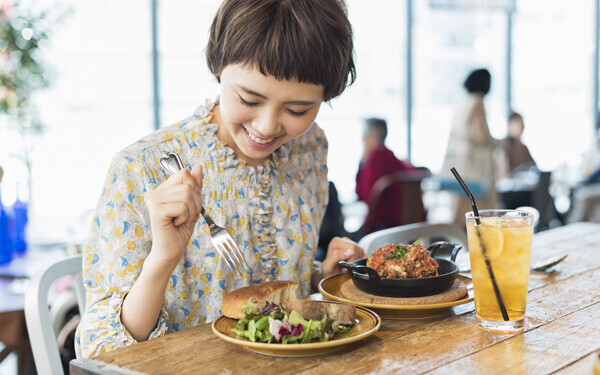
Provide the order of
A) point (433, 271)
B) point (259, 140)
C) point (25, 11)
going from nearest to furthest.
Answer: point (433, 271)
point (259, 140)
point (25, 11)

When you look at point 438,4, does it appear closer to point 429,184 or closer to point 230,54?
point 429,184

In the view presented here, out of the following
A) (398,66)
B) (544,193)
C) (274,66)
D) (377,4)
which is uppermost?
(377,4)

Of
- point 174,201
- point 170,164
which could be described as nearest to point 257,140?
point 170,164

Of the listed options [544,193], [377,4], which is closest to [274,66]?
[544,193]

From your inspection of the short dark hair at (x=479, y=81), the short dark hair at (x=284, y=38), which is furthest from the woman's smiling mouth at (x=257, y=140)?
the short dark hair at (x=479, y=81)

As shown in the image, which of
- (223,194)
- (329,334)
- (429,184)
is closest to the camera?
(329,334)

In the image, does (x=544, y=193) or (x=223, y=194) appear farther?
(x=544, y=193)

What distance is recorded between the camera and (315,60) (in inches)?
51.3

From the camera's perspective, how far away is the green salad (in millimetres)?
976

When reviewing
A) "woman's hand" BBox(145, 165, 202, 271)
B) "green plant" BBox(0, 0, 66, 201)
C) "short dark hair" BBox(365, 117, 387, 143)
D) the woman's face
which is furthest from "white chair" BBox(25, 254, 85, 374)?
"short dark hair" BBox(365, 117, 387, 143)

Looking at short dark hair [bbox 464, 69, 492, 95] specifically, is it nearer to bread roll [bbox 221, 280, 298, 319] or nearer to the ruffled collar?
the ruffled collar

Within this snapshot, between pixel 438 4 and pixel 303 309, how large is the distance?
6249mm

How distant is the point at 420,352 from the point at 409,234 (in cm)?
111

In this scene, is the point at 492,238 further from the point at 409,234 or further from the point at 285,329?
the point at 409,234
